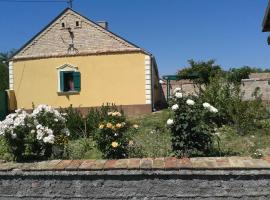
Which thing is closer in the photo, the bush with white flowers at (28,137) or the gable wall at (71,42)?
the bush with white flowers at (28,137)

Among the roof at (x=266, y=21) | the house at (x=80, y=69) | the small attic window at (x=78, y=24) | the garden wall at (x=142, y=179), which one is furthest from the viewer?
the small attic window at (x=78, y=24)

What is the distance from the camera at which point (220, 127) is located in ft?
35.0

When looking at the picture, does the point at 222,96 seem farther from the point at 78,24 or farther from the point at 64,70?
the point at 78,24

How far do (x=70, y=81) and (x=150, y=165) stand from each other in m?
17.2

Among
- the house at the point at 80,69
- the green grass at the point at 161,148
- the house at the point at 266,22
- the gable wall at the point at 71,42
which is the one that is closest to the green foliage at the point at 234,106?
the green grass at the point at 161,148

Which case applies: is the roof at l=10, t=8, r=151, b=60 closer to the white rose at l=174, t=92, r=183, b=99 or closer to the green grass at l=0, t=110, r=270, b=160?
the green grass at l=0, t=110, r=270, b=160

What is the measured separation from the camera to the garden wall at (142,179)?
4504 mm

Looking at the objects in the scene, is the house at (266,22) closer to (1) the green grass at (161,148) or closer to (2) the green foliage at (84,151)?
(1) the green grass at (161,148)

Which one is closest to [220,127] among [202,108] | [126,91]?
[202,108]

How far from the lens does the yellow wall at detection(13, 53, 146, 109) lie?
2020 cm

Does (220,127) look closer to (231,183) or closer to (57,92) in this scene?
(231,183)

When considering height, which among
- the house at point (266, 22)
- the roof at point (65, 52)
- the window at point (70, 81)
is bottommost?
the window at point (70, 81)

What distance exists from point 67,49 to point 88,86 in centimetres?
232

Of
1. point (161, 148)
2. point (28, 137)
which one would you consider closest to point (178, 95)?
point (161, 148)
